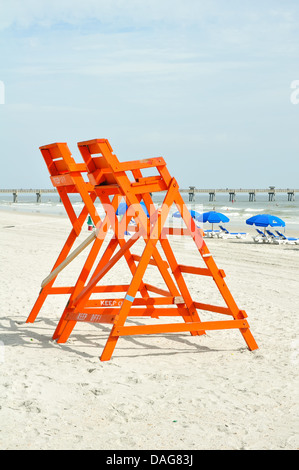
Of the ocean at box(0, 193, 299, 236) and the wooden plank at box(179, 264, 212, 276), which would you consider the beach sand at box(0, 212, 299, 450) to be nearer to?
the wooden plank at box(179, 264, 212, 276)

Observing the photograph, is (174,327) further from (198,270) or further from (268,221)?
(268,221)

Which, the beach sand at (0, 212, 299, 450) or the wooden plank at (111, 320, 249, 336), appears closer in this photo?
the beach sand at (0, 212, 299, 450)

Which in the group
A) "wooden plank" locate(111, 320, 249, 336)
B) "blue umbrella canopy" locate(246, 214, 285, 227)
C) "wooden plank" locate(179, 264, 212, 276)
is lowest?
"blue umbrella canopy" locate(246, 214, 285, 227)

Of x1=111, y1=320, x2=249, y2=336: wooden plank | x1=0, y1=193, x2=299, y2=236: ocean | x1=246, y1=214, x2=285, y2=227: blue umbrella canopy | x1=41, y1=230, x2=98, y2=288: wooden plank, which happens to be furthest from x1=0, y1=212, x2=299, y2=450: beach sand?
x1=0, y1=193, x2=299, y2=236: ocean

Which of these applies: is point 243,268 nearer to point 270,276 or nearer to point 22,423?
point 270,276

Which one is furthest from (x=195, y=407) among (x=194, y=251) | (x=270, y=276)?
(x=194, y=251)

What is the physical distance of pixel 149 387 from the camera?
3746 mm

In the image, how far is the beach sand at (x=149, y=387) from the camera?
9.77 feet

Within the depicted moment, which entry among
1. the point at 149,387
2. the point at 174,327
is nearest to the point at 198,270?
the point at 174,327

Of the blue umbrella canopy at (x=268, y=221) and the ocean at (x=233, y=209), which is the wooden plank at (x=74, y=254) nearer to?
the blue umbrella canopy at (x=268, y=221)

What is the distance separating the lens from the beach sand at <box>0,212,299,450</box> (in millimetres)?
2979

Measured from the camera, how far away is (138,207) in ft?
14.0

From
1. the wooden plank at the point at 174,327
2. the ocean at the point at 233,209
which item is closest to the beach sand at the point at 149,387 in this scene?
the wooden plank at the point at 174,327

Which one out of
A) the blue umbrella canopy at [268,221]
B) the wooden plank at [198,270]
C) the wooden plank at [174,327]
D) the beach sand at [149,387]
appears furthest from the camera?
the blue umbrella canopy at [268,221]
